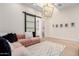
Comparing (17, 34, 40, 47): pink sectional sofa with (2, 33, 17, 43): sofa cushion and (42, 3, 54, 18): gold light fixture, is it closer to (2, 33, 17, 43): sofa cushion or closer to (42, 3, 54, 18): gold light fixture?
(2, 33, 17, 43): sofa cushion

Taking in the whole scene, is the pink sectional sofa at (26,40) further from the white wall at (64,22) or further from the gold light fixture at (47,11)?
the gold light fixture at (47,11)

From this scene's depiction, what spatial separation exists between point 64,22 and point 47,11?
0.30 metres

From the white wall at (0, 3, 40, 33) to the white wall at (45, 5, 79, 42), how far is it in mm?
261

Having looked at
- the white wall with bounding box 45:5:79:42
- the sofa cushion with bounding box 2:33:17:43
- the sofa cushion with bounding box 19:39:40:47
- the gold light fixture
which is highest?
the gold light fixture

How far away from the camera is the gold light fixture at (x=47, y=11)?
1.63m

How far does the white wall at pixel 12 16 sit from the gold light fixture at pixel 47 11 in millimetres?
100

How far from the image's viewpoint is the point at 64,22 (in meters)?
1.63

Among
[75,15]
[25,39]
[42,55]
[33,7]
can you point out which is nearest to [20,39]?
[25,39]

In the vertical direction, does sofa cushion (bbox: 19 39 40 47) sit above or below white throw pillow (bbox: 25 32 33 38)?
below

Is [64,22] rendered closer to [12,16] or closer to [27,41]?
[27,41]

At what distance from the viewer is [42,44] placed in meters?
1.69

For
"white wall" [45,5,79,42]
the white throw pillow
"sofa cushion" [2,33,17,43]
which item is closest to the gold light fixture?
"white wall" [45,5,79,42]

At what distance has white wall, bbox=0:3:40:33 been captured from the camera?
1.55 m

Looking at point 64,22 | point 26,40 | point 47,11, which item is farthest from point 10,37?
point 64,22
